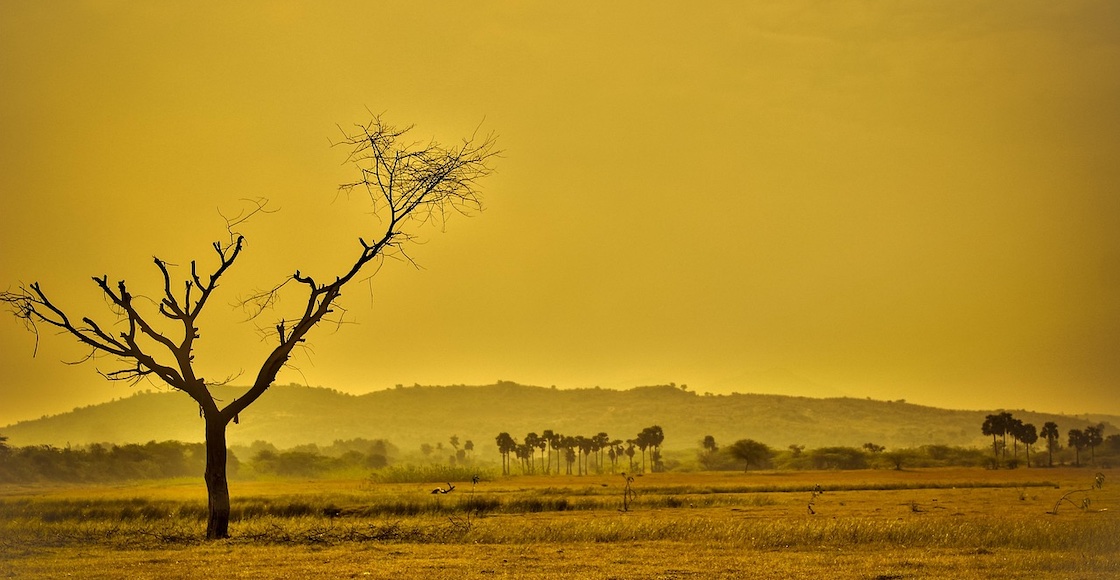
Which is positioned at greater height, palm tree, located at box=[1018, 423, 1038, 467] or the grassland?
palm tree, located at box=[1018, 423, 1038, 467]

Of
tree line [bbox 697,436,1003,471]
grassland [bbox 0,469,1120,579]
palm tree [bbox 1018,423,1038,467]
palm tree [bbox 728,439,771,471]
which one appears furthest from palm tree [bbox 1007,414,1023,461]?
grassland [bbox 0,469,1120,579]

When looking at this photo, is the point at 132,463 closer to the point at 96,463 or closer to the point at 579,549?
the point at 96,463

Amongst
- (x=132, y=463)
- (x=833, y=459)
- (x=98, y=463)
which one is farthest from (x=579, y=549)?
(x=833, y=459)

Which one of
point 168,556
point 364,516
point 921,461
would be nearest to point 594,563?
point 168,556

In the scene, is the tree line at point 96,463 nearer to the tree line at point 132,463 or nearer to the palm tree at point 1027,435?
the tree line at point 132,463

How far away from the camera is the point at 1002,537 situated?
2662 centimetres

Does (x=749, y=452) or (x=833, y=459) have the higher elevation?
(x=749, y=452)

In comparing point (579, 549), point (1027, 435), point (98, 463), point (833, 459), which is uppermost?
Answer: point (1027, 435)

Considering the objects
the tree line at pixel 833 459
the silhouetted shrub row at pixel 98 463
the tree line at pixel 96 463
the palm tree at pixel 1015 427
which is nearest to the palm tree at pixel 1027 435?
the palm tree at pixel 1015 427

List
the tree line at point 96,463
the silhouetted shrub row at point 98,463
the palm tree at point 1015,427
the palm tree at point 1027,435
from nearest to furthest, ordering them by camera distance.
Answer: the tree line at point 96,463 < the silhouetted shrub row at point 98,463 < the palm tree at point 1015,427 < the palm tree at point 1027,435

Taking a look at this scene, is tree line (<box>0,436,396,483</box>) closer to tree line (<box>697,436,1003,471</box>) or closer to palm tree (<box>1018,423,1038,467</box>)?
tree line (<box>697,436,1003,471</box>)

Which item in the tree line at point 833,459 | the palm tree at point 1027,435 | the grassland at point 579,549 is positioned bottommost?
the tree line at point 833,459

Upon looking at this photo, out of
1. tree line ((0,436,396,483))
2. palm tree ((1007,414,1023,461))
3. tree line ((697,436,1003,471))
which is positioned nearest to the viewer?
tree line ((0,436,396,483))

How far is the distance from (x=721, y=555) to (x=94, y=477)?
89649 mm
